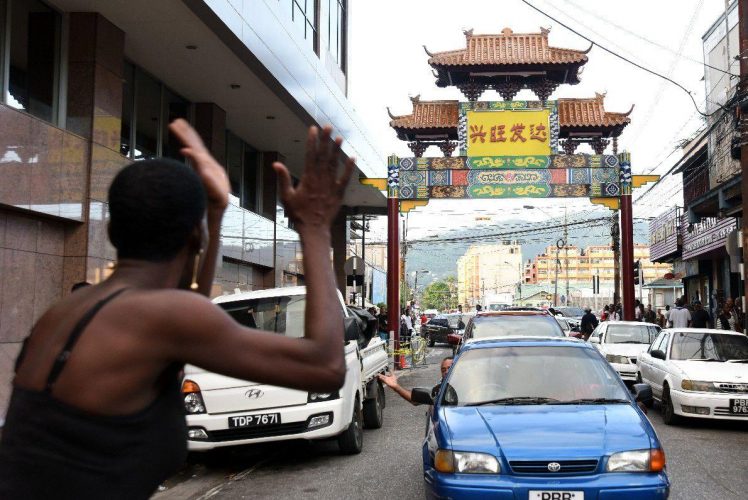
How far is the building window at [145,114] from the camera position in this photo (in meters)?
15.4

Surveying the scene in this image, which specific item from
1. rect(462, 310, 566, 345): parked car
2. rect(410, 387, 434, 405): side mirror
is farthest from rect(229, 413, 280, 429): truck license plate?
rect(462, 310, 566, 345): parked car

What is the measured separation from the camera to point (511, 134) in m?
22.3

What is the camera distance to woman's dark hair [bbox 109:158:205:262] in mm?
1864

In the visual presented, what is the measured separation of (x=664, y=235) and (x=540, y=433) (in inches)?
1336

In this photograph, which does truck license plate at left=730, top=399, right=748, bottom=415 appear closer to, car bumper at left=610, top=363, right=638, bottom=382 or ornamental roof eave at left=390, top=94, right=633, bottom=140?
car bumper at left=610, top=363, right=638, bottom=382

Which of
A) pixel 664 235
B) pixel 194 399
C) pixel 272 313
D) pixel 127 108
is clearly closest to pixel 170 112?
pixel 127 108

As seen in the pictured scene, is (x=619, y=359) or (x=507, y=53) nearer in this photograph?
(x=619, y=359)

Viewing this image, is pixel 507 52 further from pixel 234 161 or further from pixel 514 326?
pixel 514 326

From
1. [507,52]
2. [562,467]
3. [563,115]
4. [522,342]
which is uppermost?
[507,52]

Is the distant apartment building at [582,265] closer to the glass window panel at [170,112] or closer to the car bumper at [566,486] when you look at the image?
the glass window panel at [170,112]

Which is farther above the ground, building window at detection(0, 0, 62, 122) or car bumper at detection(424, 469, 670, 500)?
building window at detection(0, 0, 62, 122)

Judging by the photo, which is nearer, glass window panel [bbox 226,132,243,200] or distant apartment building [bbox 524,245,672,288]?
glass window panel [bbox 226,132,243,200]

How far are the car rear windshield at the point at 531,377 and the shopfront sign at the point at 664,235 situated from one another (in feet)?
95.2

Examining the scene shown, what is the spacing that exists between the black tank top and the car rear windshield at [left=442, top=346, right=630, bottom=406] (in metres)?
4.87
